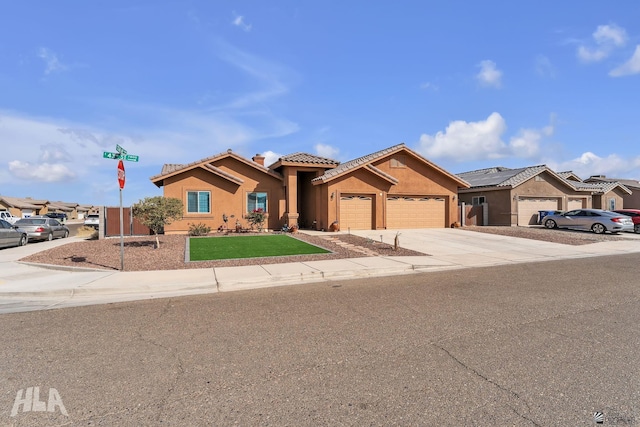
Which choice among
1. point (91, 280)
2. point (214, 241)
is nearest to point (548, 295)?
point (91, 280)

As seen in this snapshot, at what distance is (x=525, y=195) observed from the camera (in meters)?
28.1

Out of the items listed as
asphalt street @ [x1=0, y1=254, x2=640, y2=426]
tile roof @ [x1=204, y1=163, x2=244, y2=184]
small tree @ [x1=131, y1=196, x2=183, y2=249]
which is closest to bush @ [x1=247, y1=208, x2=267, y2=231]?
tile roof @ [x1=204, y1=163, x2=244, y2=184]

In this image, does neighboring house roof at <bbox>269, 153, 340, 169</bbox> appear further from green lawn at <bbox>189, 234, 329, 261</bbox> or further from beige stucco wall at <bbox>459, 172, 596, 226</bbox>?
beige stucco wall at <bbox>459, 172, 596, 226</bbox>

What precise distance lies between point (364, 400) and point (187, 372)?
6.44ft

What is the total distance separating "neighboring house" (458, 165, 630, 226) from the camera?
27453mm

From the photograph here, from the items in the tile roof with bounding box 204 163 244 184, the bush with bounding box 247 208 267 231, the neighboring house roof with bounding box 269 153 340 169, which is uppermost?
the neighboring house roof with bounding box 269 153 340 169

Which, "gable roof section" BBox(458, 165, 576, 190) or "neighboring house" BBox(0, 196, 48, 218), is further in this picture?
"neighboring house" BBox(0, 196, 48, 218)

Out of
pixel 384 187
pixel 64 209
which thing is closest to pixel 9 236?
pixel 384 187

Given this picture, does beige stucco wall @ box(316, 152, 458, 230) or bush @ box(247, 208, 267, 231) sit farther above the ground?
beige stucco wall @ box(316, 152, 458, 230)

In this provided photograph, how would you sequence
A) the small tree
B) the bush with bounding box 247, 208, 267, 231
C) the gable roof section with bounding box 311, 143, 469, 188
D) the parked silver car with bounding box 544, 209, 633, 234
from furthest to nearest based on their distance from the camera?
1. the parked silver car with bounding box 544, 209, 633, 234
2. the gable roof section with bounding box 311, 143, 469, 188
3. the bush with bounding box 247, 208, 267, 231
4. the small tree

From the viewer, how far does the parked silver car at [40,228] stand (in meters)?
19.9

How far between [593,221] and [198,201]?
24.6m

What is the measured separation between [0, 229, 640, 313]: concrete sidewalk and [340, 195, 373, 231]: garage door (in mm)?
7449

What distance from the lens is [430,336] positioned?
16.1 feet
